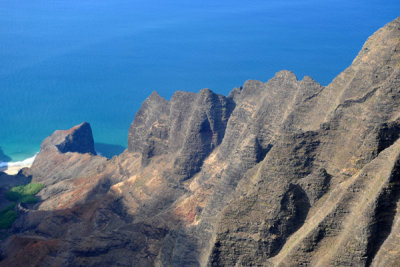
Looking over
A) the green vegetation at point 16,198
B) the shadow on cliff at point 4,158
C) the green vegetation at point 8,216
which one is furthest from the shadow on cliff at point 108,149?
the green vegetation at point 8,216

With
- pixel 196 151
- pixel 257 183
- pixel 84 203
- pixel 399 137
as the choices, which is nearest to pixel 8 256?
pixel 84 203

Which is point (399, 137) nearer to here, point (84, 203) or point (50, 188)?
point (84, 203)

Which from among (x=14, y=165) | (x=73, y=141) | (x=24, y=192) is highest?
(x=73, y=141)

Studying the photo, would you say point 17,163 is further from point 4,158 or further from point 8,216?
point 8,216

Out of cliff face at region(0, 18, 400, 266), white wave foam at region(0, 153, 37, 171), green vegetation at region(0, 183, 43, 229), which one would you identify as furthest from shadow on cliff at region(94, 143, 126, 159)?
cliff face at region(0, 18, 400, 266)

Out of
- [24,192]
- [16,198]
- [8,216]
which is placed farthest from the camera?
[24,192]

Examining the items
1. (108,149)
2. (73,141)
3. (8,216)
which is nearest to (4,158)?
(108,149)

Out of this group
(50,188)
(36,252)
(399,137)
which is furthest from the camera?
(50,188)

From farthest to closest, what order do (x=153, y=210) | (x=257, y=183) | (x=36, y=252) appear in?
1. (x=153, y=210)
2. (x=36, y=252)
3. (x=257, y=183)
